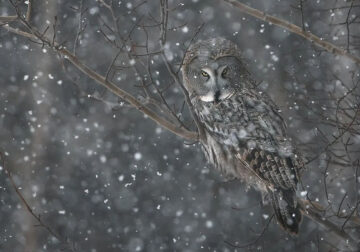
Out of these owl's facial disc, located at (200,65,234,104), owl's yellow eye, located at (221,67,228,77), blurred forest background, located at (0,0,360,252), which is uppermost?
blurred forest background, located at (0,0,360,252)

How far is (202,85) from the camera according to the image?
4723 millimetres

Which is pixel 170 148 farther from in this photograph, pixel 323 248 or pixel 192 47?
pixel 192 47

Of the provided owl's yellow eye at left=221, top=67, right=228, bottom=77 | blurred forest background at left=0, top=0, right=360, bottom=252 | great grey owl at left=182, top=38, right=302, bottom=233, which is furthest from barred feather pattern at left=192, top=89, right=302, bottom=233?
blurred forest background at left=0, top=0, right=360, bottom=252

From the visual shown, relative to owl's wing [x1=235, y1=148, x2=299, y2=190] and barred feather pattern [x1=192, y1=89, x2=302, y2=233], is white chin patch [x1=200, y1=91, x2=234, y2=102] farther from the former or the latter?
owl's wing [x1=235, y1=148, x2=299, y2=190]

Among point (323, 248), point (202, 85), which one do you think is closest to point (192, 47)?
point (202, 85)

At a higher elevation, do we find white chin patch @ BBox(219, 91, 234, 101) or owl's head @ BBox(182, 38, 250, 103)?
owl's head @ BBox(182, 38, 250, 103)

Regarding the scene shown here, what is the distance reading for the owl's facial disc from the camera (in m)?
4.67

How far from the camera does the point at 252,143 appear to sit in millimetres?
4508

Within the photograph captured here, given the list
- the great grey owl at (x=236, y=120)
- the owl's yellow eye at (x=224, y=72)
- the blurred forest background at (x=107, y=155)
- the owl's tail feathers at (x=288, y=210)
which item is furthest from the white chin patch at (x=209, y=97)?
the blurred forest background at (x=107, y=155)

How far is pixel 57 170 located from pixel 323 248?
5.82 meters

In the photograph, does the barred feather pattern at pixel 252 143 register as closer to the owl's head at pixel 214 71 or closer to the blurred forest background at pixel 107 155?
the owl's head at pixel 214 71

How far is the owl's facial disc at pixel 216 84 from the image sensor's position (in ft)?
15.3

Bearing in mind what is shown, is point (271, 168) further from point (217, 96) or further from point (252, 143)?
point (217, 96)

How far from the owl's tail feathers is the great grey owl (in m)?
0.12
